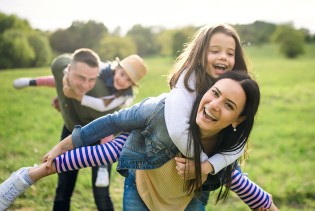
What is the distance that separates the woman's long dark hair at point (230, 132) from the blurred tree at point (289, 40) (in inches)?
2220

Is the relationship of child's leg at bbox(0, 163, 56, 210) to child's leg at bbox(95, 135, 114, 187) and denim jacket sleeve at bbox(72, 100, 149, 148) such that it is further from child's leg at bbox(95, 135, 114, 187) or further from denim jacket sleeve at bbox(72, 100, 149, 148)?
child's leg at bbox(95, 135, 114, 187)

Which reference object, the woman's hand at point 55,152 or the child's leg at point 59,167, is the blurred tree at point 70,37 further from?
the child's leg at point 59,167

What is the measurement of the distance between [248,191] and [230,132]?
61 cm

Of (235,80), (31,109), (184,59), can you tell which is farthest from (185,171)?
(31,109)

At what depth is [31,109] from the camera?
10.5 metres

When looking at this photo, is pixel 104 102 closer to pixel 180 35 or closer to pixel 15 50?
pixel 15 50

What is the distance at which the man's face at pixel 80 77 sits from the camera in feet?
11.7

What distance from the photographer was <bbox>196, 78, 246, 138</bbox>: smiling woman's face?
2293mm

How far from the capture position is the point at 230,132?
8.48 feet

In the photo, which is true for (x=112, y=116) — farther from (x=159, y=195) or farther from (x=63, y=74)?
(x=63, y=74)

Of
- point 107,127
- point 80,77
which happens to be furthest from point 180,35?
point 107,127

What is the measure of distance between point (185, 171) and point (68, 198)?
1823 mm

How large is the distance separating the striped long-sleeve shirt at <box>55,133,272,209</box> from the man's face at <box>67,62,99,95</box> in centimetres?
95

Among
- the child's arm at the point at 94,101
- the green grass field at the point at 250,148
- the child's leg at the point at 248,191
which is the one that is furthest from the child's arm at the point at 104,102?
the child's leg at the point at 248,191
